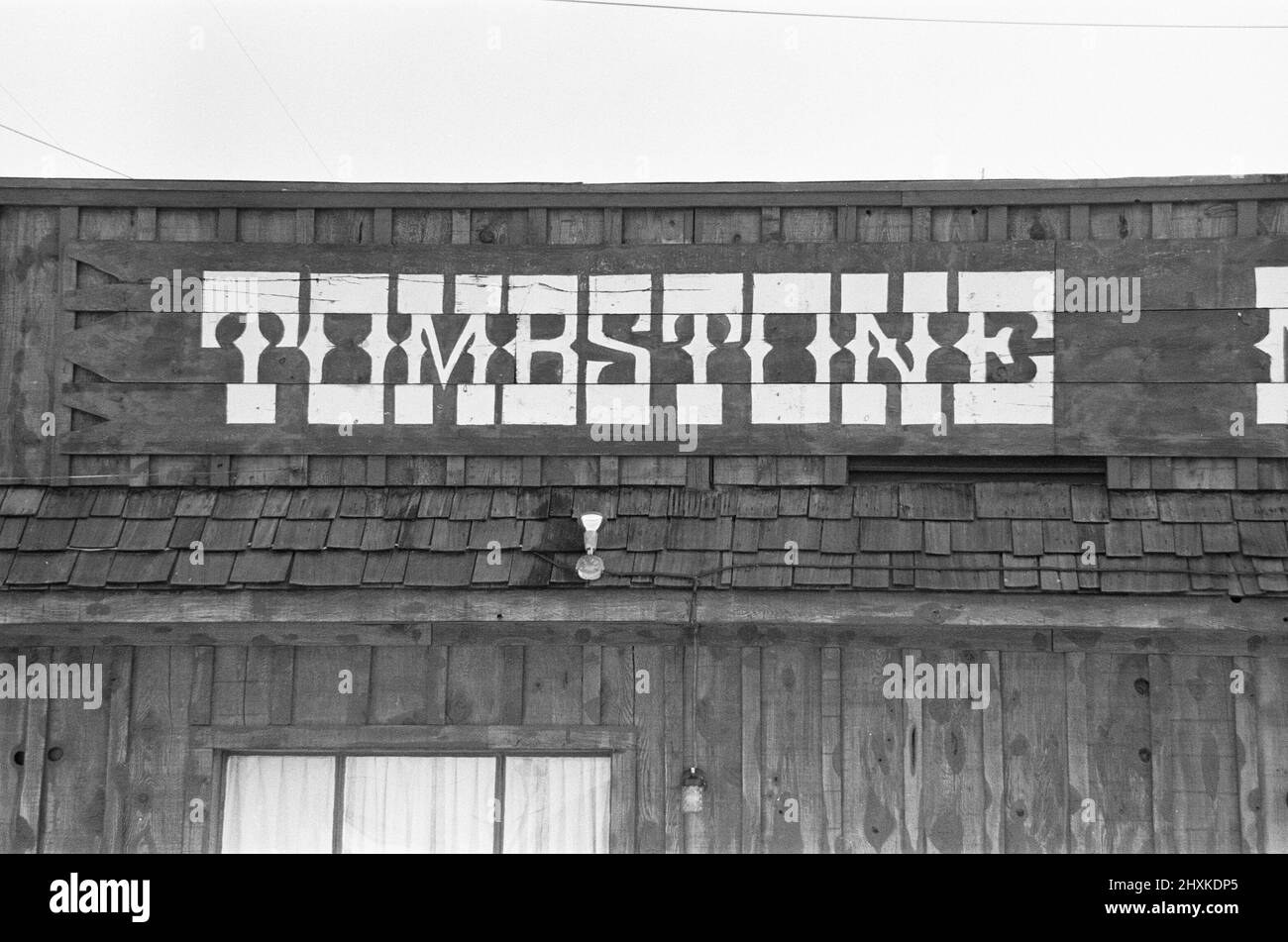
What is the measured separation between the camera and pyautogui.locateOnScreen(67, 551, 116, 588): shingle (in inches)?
249

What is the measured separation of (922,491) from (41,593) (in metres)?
4.50

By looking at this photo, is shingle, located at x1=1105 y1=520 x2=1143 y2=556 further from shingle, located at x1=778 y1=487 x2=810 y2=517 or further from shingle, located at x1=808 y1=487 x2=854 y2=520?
shingle, located at x1=778 y1=487 x2=810 y2=517

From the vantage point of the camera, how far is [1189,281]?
6.60 metres

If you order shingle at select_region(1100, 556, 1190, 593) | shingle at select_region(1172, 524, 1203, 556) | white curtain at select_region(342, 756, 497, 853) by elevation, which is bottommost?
white curtain at select_region(342, 756, 497, 853)

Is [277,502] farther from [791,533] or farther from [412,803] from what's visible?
[791,533]

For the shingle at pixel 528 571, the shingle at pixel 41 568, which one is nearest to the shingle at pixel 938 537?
the shingle at pixel 528 571

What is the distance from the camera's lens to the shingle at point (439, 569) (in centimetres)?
633

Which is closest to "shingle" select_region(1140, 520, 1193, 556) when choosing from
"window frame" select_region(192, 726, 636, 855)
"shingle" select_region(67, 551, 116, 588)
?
"window frame" select_region(192, 726, 636, 855)

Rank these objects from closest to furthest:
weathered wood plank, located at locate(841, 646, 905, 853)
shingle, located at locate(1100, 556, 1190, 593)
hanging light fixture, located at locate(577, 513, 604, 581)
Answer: shingle, located at locate(1100, 556, 1190, 593) → hanging light fixture, located at locate(577, 513, 604, 581) → weathered wood plank, located at locate(841, 646, 905, 853)

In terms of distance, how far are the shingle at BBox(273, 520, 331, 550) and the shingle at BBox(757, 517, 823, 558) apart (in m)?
2.26

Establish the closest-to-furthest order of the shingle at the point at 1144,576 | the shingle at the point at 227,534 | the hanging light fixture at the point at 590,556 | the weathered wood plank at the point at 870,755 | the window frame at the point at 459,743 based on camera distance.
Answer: the shingle at the point at 1144,576, the hanging light fixture at the point at 590,556, the shingle at the point at 227,534, the weathered wood plank at the point at 870,755, the window frame at the point at 459,743

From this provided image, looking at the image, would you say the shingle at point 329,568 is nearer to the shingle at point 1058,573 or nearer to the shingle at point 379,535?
the shingle at point 379,535

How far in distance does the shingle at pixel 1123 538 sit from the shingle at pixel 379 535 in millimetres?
3443

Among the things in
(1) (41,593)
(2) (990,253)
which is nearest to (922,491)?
(2) (990,253)
